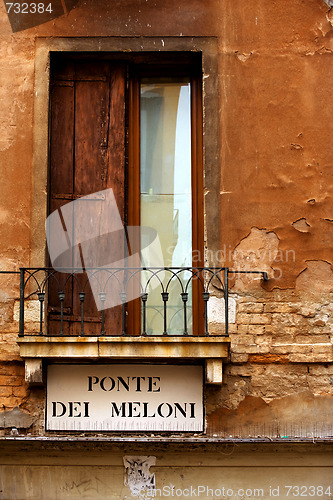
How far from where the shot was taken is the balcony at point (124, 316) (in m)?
5.99

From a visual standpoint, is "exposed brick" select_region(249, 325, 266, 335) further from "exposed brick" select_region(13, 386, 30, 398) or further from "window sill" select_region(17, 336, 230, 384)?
"exposed brick" select_region(13, 386, 30, 398)

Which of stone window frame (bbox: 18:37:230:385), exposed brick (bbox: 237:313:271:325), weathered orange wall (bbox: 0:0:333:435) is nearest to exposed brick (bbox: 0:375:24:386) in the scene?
weathered orange wall (bbox: 0:0:333:435)

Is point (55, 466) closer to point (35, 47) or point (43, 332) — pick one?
point (43, 332)

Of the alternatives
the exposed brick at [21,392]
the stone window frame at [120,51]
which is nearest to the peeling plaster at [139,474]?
the exposed brick at [21,392]

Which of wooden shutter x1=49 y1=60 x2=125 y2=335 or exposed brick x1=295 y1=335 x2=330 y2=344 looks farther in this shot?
wooden shutter x1=49 y1=60 x2=125 y2=335

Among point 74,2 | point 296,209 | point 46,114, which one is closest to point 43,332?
point 46,114

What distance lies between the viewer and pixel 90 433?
6.15 m

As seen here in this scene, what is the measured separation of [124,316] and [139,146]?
5.20 feet

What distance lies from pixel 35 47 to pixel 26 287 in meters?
2.08

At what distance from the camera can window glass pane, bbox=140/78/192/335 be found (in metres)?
6.59

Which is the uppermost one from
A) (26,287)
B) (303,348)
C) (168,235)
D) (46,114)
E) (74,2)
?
(74,2)

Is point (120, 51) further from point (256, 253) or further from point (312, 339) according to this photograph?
point (312, 339)

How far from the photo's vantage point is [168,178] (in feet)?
22.2

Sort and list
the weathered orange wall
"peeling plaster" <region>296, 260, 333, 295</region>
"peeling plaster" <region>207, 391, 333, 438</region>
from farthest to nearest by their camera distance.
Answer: "peeling plaster" <region>296, 260, 333, 295</region>, the weathered orange wall, "peeling plaster" <region>207, 391, 333, 438</region>
